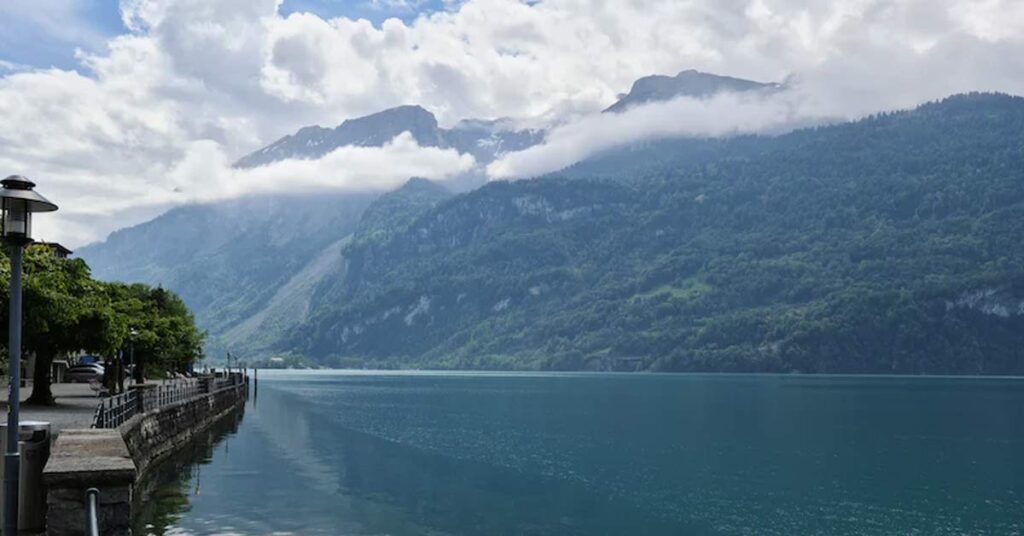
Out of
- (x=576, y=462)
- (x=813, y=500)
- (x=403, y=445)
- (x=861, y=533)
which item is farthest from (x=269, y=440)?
(x=861, y=533)

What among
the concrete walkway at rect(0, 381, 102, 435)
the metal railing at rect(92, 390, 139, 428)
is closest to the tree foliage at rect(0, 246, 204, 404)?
the concrete walkway at rect(0, 381, 102, 435)

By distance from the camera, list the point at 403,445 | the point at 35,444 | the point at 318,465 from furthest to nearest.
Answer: the point at 403,445 → the point at 318,465 → the point at 35,444

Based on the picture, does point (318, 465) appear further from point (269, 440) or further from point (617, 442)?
point (617, 442)

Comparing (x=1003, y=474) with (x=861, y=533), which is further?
(x=1003, y=474)

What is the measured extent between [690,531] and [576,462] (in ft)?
72.6

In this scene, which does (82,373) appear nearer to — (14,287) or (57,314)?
(57,314)

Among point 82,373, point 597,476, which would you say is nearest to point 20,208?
point 597,476

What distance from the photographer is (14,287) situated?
13461 millimetres

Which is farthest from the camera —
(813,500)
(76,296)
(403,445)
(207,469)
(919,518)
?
(403,445)

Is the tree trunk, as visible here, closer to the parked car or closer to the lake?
the lake

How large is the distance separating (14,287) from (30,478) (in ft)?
8.90

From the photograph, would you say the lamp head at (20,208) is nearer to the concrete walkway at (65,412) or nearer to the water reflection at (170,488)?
the concrete walkway at (65,412)

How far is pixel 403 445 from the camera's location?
72.6 meters

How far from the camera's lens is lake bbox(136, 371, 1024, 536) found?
39875 mm
